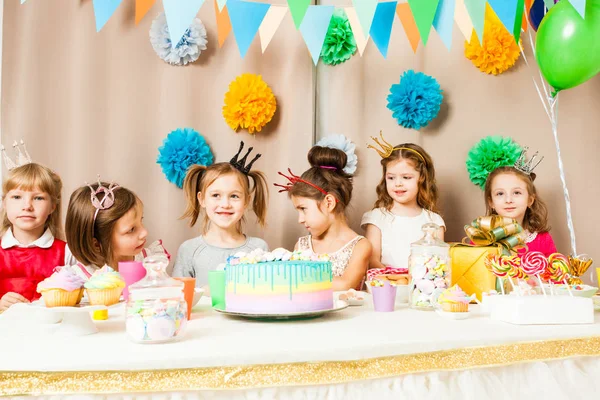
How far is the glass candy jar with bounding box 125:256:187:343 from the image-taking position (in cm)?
95

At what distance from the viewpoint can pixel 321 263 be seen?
4.04 feet

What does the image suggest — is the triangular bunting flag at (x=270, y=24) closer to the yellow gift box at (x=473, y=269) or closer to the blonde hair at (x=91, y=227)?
the blonde hair at (x=91, y=227)

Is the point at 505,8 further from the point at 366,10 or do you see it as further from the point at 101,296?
the point at 101,296

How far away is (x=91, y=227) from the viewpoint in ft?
7.13

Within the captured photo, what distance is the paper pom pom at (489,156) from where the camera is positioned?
2.85 metres

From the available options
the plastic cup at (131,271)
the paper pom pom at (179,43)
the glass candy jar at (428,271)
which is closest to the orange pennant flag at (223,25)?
the paper pom pom at (179,43)

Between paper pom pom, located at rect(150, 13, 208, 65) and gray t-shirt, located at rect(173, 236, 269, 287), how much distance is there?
0.99 meters

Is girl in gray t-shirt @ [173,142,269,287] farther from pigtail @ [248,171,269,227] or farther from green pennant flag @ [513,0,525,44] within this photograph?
green pennant flag @ [513,0,525,44]

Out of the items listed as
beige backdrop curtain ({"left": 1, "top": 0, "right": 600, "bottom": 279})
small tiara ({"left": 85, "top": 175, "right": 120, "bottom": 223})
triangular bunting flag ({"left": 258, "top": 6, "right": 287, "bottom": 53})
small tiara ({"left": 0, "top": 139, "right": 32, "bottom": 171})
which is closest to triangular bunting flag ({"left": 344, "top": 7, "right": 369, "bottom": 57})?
beige backdrop curtain ({"left": 1, "top": 0, "right": 600, "bottom": 279})

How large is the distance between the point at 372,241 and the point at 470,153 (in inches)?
29.0

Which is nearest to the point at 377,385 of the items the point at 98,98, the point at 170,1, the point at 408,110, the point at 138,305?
the point at 138,305

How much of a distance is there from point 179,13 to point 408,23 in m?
1.25

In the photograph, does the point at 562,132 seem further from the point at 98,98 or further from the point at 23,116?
the point at 23,116

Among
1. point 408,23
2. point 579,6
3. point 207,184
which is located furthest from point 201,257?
point 579,6
